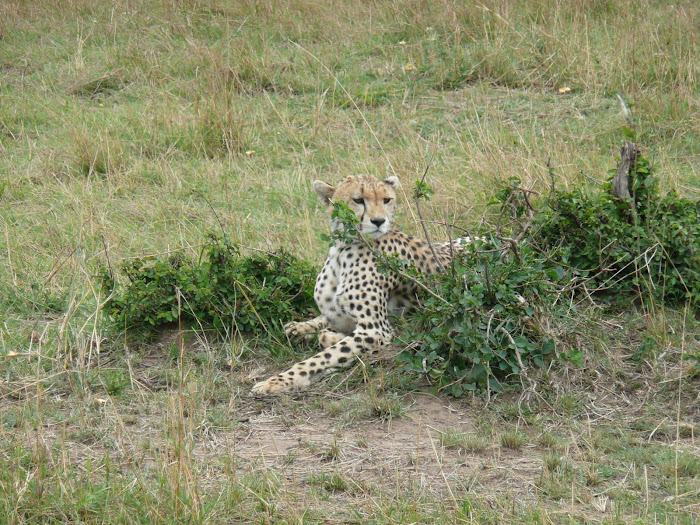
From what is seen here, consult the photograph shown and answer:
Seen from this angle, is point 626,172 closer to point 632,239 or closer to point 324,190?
point 632,239

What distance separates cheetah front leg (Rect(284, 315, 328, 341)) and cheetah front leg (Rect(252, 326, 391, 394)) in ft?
0.78

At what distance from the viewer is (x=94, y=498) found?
302cm

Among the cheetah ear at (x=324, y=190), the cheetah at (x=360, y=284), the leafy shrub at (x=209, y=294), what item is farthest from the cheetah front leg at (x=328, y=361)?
the cheetah ear at (x=324, y=190)

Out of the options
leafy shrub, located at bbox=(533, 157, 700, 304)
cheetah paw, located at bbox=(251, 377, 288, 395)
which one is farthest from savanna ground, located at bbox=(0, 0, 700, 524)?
leafy shrub, located at bbox=(533, 157, 700, 304)

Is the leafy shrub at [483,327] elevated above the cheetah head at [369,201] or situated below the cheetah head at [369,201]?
below

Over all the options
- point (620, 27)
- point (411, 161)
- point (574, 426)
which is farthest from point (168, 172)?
point (620, 27)

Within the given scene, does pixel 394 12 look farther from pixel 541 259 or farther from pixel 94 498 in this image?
pixel 94 498

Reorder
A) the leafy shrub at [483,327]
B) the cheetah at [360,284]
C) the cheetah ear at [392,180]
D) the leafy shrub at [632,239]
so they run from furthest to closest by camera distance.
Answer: the cheetah ear at [392,180] → the leafy shrub at [632,239] → the cheetah at [360,284] → the leafy shrub at [483,327]

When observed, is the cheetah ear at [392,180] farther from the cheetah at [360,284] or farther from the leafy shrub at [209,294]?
the leafy shrub at [209,294]

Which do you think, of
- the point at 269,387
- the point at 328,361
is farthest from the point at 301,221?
the point at 269,387

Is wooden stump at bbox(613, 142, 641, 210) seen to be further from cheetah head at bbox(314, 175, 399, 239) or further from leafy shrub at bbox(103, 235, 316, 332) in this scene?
leafy shrub at bbox(103, 235, 316, 332)

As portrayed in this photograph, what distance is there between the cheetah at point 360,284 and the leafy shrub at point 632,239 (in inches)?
24.6

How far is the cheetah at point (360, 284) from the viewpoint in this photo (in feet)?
14.1

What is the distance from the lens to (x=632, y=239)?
15.4 ft
